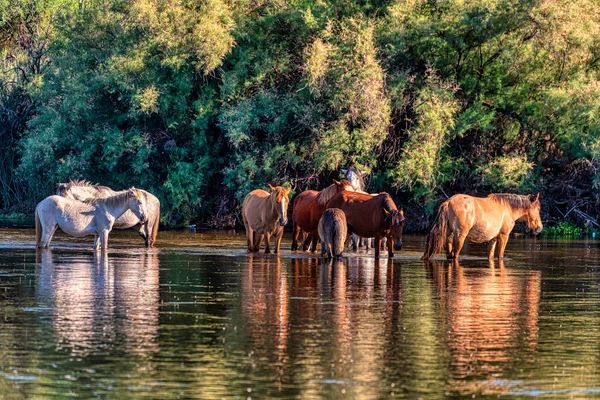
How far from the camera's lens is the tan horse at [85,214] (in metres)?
24.6

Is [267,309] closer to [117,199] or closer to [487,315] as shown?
[487,315]

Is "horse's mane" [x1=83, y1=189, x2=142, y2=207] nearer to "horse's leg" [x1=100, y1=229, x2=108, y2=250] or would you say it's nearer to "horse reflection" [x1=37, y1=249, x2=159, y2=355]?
"horse's leg" [x1=100, y1=229, x2=108, y2=250]

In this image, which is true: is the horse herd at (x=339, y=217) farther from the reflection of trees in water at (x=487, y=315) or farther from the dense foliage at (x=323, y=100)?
the dense foliage at (x=323, y=100)

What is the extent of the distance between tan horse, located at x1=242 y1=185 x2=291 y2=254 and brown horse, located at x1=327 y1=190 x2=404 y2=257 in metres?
1.38

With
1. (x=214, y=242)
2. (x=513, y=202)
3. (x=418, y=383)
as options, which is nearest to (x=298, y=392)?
(x=418, y=383)

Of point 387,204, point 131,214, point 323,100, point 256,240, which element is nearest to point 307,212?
point 256,240

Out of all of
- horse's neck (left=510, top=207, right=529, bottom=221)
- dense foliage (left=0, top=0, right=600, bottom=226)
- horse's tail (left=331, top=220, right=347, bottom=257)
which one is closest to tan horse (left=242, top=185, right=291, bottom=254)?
horse's tail (left=331, top=220, right=347, bottom=257)

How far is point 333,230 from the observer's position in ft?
74.0

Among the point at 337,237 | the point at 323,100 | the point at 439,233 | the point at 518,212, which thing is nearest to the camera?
the point at 337,237

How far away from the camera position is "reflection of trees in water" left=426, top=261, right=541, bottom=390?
10.7 meters

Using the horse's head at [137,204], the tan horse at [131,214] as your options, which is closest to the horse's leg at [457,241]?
the horse's head at [137,204]

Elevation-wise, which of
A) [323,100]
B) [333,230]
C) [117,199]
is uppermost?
[323,100]

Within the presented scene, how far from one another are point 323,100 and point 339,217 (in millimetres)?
16512

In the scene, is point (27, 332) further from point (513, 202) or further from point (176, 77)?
point (176, 77)
